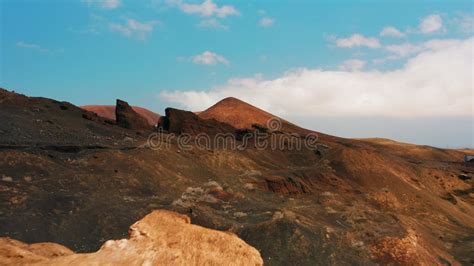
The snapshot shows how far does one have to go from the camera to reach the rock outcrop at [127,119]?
117 feet

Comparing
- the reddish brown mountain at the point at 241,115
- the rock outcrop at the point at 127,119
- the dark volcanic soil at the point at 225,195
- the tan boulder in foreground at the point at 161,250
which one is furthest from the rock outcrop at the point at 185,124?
the tan boulder in foreground at the point at 161,250

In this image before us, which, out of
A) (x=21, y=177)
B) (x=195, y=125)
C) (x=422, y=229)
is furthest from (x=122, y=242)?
(x=195, y=125)

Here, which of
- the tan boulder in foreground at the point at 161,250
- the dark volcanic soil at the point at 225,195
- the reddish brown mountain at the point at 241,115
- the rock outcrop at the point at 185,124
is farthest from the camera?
the reddish brown mountain at the point at 241,115

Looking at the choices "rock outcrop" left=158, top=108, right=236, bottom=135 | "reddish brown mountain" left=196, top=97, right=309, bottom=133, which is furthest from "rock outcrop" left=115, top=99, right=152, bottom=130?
"reddish brown mountain" left=196, top=97, right=309, bottom=133

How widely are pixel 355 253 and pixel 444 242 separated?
892cm

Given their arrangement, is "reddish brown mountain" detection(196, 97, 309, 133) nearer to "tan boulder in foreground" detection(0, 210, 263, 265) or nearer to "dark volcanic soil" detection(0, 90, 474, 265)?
"dark volcanic soil" detection(0, 90, 474, 265)

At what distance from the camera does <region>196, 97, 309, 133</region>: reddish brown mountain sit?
48062 mm

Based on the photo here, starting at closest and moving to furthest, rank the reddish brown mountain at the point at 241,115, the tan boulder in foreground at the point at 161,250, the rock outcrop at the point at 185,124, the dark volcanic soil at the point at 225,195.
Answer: the tan boulder in foreground at the point at 161,250, the dark volcanic soil at the point at 225,195, the rock outcrop at the point at 185,124, the reddish brown mountain at the point at 241,115

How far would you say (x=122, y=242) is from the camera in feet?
23.7

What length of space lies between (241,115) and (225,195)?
2804cm

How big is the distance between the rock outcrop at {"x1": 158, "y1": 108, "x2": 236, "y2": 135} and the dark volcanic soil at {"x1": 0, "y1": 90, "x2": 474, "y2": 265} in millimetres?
5740

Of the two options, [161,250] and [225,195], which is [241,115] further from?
[161,250]

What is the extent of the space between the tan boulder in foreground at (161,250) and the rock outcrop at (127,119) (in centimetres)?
2848

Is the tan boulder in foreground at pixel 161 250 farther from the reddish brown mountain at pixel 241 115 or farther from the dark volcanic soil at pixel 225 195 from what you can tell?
the reddish brown mountain at pixel 241 115
